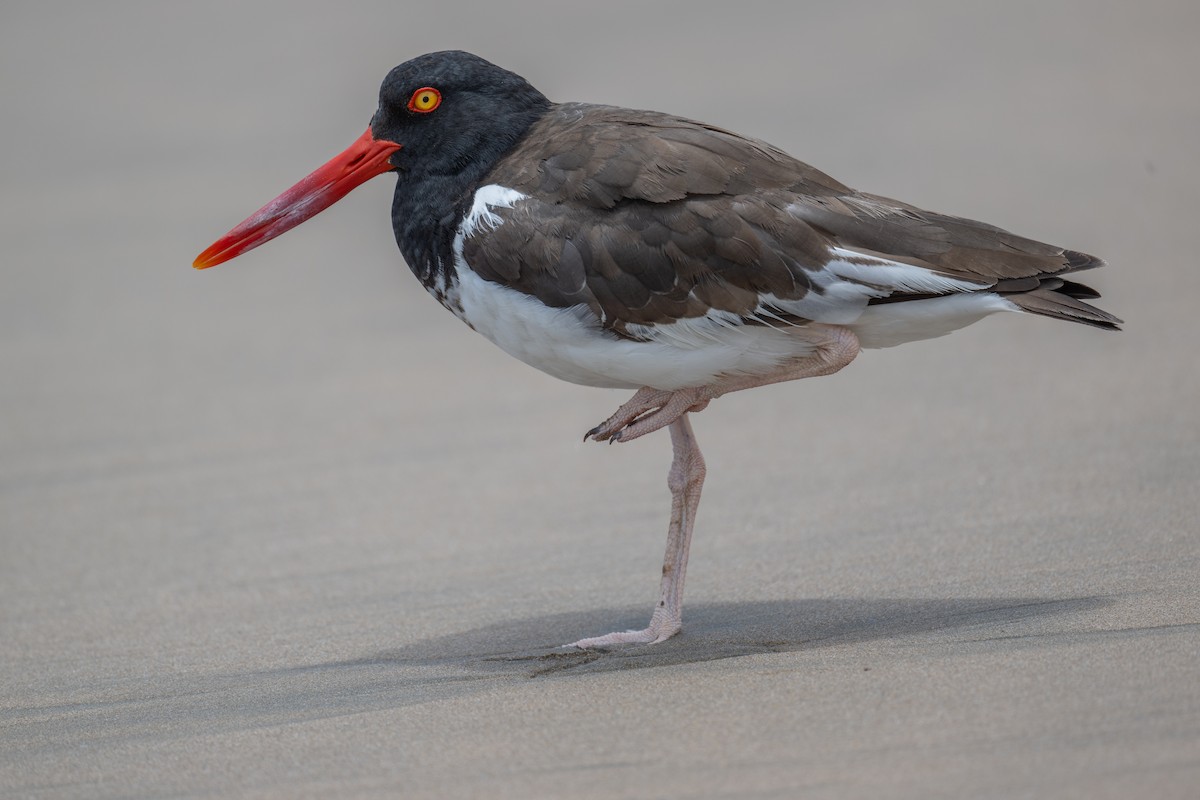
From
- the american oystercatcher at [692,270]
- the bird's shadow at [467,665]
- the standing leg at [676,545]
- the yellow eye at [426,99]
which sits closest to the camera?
the bird's shadow at [467,665]

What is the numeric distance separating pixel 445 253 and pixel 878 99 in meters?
7.87

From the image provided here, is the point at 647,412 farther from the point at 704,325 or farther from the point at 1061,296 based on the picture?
the point at 1061,296

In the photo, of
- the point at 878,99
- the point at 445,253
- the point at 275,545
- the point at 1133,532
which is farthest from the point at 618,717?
the point at 878,99

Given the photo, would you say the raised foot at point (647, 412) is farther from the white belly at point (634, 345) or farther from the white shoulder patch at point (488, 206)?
the white shoulder patch at point (488, 206)

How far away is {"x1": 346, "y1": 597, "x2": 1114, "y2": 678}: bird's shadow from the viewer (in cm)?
468

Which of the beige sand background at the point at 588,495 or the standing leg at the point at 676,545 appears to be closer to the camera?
the beige sand background at the point at 588,495

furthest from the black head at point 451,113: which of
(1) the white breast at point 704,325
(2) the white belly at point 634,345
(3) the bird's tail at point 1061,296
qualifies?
(3) the bird's tail at point 1061,296

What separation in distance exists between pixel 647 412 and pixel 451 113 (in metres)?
1.31

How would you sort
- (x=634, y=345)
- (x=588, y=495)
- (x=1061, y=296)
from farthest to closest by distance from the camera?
(x=588, y=495), (x=634, y=345), (x=1061, y=296)

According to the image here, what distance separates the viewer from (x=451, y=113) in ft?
17.7

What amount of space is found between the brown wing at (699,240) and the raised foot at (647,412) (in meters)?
0.30

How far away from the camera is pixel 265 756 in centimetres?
404

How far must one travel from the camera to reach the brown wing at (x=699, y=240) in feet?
15.6

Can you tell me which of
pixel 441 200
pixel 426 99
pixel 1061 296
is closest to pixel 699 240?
pixel 441 200
